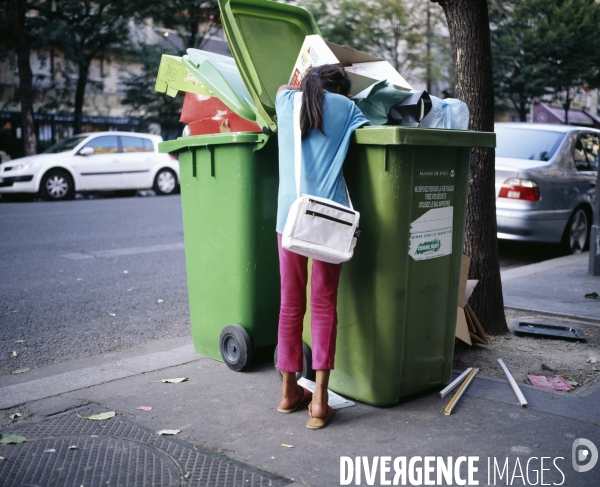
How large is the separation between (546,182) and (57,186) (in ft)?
36.6

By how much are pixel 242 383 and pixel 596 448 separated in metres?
1.85

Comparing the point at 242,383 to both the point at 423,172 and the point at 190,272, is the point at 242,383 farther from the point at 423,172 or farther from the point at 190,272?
the point at 423,172

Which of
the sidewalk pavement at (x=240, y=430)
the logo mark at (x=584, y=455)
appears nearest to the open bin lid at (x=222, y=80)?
the sidewalk pavement at (x=240, y=430)

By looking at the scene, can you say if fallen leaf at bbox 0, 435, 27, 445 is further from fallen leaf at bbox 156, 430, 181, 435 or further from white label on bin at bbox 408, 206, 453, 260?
white label on bin at bbox 408, 206, 453, 260

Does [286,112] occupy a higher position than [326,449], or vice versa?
[286,112]

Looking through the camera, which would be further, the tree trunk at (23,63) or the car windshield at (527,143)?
the tree trunk at (23,63)

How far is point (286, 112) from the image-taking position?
3385 mm

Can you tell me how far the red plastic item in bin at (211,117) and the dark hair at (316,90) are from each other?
91 centimetres

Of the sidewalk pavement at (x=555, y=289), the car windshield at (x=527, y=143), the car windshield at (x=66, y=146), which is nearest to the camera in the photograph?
the sidewalk pavement at (x=555, y=289)

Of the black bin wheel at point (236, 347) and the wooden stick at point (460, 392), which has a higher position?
the black bin wheel at point (236, 347)

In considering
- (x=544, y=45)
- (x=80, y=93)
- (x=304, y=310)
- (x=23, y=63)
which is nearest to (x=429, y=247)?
(x=304, y=310)

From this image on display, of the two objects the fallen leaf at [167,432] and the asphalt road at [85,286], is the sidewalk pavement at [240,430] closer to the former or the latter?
the fallen leaf at [167,432]

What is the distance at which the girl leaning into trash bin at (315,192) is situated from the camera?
3.30 m

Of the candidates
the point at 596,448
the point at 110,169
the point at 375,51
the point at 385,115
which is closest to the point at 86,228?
the point at 110,169
